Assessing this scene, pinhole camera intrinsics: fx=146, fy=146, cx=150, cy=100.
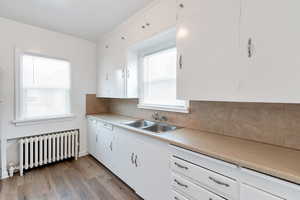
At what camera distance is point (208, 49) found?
4.34 ft

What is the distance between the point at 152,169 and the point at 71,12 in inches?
95.1

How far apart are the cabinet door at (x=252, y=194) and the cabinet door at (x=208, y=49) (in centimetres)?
64

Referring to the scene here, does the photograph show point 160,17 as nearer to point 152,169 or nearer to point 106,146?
point 152,169

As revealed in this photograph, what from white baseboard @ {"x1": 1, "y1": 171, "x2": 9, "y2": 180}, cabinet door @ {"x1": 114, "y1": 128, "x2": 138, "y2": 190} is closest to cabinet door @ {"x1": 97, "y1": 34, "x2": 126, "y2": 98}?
cabinet door @ {"x1": 114, "y1": 128, "x2": 138, "y2": 190}

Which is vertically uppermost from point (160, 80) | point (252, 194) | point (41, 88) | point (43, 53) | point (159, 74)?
point (43, 53)

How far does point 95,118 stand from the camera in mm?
2826

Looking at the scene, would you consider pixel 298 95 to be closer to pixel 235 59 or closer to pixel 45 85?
pixel 235 59

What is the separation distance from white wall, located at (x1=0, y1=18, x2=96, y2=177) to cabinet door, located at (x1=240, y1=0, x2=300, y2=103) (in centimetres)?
299

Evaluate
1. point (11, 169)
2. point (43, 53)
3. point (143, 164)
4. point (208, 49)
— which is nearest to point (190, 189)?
point (143, 164)

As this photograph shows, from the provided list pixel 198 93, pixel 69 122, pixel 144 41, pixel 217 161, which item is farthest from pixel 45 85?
pixel 217 161

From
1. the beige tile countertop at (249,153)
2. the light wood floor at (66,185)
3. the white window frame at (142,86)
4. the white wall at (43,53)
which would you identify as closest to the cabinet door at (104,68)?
the white wall at (43,53)

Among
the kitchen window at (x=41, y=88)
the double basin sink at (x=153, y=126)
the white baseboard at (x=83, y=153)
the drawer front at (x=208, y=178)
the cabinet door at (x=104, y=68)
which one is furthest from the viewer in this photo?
the white baseboard at (x=83, y=153)

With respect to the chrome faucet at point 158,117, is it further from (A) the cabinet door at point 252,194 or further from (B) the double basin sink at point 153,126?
(A) the cabinet door at point 252,194

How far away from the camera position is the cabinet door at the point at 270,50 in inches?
35.8
